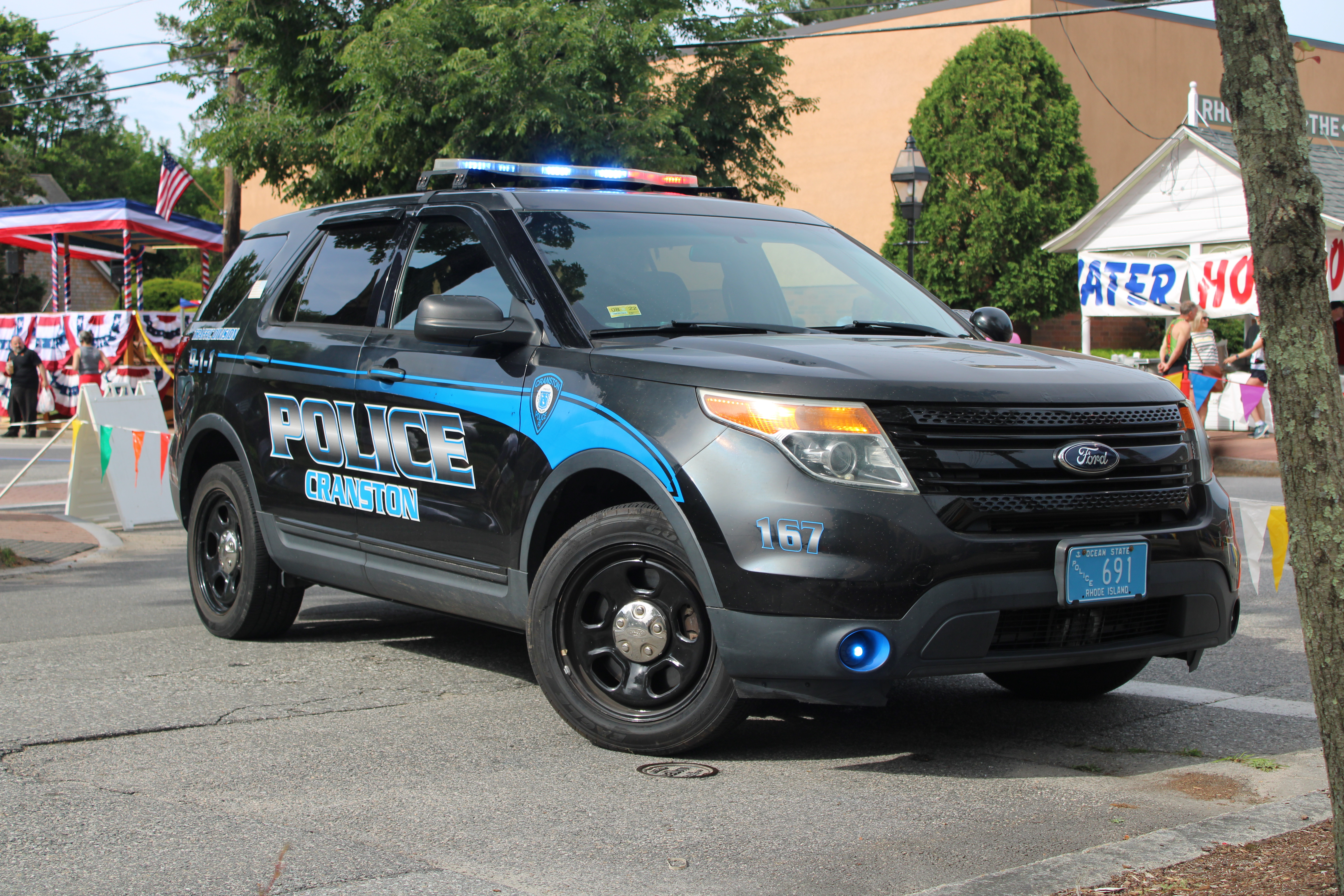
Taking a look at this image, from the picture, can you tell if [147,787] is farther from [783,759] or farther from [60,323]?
[60,323]

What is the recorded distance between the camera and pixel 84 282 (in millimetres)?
58344

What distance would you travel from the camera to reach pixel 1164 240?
2311 centimetres

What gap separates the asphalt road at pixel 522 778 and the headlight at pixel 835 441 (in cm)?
98

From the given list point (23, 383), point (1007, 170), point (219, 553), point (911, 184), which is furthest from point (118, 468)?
point (1007, 170)

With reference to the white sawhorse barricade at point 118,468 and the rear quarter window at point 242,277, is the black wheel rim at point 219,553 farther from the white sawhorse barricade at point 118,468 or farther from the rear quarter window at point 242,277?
the white sawhorse barricade at point 118,468

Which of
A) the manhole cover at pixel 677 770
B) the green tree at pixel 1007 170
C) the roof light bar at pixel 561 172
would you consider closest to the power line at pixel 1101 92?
the green tree at pixel 1007 170

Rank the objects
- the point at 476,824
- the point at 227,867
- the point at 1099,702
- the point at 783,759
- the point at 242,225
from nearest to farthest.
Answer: the point at 227,867, the point at 476,824, the point at 783,759, the point at 1099,702, the point at 242,225

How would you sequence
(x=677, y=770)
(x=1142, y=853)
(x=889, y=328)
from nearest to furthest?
(x=1142, y=853), (x=677, y=770), (x=889, y=328)

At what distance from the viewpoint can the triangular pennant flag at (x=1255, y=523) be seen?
7.02 metres

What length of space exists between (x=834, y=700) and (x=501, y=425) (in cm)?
163

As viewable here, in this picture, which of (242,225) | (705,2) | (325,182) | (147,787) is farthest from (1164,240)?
(242,225)

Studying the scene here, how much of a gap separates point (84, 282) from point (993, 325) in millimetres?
58539

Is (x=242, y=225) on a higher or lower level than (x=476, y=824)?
higher

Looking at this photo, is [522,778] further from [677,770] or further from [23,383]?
[23,383]
